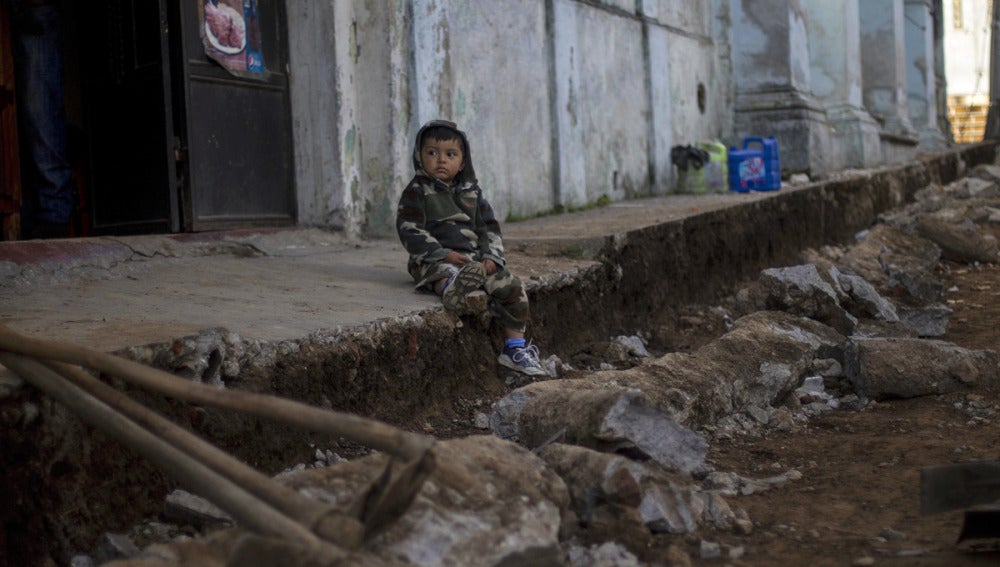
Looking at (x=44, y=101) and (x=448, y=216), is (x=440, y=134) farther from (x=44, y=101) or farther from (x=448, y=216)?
(x=44, y=101)

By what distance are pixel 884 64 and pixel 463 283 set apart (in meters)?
12.7

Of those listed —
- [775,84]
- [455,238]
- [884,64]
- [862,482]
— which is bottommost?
[862,482]

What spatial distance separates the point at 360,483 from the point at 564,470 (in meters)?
0.54

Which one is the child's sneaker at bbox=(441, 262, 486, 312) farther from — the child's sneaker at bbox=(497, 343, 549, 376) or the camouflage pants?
the child's sneaker at bbox=(497, 343, 549, 376)

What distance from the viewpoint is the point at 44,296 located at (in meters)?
3.06

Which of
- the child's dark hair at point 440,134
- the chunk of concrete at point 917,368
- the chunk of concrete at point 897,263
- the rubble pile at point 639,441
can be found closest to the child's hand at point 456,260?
the child's dark hair at point 440,134

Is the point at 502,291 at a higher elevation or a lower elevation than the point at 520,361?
higher

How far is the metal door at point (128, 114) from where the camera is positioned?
4.65 m

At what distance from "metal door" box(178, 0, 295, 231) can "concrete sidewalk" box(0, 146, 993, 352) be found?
17 cm

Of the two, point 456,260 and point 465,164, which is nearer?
point 456,260

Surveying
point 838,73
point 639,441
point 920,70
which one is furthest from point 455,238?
point 920,70

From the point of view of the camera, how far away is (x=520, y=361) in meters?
3.60

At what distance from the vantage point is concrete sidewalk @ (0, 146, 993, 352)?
2.69 m

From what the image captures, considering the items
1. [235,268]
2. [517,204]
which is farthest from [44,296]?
[517,204]
